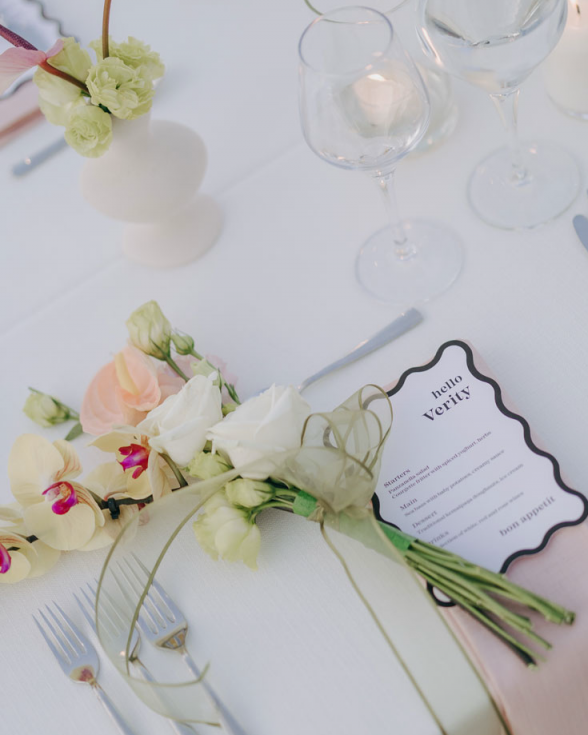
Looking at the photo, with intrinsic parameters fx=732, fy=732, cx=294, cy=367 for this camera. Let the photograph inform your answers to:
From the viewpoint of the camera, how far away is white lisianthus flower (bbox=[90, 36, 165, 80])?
0.74m

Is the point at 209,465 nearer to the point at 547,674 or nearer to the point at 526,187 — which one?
the point at 547,674

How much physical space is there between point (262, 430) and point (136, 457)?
15cm

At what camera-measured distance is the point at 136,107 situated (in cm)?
76

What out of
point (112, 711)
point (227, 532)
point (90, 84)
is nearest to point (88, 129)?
point (90, 84)

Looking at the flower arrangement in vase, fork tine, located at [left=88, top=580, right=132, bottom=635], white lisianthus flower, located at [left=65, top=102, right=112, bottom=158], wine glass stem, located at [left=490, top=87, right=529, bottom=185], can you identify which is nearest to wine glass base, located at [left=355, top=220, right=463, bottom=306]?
wine glass stem, located at [left=490, top=87, right=529, bottom=185]

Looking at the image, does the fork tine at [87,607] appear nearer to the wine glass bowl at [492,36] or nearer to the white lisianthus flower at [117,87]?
the white lisianthus flower at [117,87]

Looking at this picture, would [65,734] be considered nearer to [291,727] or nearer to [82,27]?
[291,727]

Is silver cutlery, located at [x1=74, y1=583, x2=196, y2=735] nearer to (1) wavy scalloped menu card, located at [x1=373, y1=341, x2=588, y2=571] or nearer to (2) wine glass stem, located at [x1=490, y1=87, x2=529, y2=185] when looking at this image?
(1) wavy scalloped menu card, located at [x1=373, y1=341, x2=588, y2=571]

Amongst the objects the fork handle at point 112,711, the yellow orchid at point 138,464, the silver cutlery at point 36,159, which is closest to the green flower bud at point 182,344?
the yellow orchid at point 138,464

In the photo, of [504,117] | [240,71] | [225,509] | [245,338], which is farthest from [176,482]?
[240,71]

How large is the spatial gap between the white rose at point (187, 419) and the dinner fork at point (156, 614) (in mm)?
115

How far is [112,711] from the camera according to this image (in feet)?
2.02

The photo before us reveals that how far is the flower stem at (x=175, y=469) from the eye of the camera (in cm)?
66

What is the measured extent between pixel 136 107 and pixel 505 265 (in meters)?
0.42
